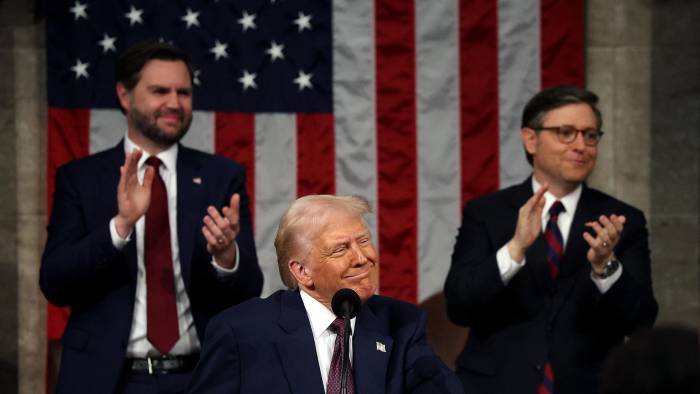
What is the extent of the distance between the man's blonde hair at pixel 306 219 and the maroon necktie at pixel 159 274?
0.81m

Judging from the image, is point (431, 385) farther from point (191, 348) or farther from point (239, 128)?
point (239, 128)

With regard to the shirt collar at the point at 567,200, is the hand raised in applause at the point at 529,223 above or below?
below

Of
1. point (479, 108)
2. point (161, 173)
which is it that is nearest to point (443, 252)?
point (479, 108)

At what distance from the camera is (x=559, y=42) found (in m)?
5.57

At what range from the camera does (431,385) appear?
8.80 feet

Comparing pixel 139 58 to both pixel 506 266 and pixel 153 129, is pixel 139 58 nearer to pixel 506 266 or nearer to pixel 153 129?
pixel 153 129

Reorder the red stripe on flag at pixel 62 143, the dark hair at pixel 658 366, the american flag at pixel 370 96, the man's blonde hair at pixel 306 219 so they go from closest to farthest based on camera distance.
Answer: the dark hair at pixel 658 366, the man's blonde hair at pixel 306 219, the red stripe on flag at pixel 62 143, the american flag at pixel 370 96

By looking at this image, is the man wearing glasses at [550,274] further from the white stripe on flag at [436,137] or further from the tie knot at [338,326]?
the white stripe on flag at [436,137]

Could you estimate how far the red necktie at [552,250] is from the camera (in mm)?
3713

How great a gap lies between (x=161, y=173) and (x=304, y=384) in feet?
4.53

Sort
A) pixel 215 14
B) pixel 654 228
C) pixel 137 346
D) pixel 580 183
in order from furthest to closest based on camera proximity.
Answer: pixel 654 228
pixel 215 14
pixel 580 183
pixel 137 346

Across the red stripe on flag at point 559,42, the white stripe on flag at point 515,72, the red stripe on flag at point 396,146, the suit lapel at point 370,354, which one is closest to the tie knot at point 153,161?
the suit lapel at point 370,354

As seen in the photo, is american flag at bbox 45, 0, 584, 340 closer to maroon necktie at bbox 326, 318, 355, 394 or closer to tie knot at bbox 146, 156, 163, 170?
tie knot at bbox 146, 156, 163, 170

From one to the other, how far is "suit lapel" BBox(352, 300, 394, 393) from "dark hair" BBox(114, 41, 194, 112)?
61.0 inches
